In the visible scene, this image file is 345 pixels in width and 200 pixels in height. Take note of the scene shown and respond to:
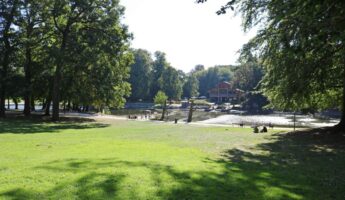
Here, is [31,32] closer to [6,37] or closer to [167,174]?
[6,37]

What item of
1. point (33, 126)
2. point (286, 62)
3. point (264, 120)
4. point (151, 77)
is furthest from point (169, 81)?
point (286, 62)

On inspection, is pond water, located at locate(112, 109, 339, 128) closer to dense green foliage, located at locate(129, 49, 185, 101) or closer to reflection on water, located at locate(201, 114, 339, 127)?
reflection on water, located at locate(201, 114, 339, 127)

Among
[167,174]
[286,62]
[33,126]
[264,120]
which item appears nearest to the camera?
[167,174]

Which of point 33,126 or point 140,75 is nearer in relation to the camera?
point 33,126

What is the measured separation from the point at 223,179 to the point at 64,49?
2776 centimetres

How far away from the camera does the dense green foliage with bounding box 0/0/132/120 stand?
1340 inches

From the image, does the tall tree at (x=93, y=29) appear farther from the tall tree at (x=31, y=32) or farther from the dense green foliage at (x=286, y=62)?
the dense green foliage at (x=286, y=62)

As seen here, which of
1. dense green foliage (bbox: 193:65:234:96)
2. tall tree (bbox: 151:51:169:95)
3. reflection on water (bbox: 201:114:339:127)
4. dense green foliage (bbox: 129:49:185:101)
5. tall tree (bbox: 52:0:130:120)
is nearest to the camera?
tall tree (bbox: 52:0:130:120)

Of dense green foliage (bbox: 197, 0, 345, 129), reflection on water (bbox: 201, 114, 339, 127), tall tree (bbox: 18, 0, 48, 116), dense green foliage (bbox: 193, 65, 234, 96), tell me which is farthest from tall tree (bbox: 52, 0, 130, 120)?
dense green foliage (bbox: 193, 65, 234, 96)

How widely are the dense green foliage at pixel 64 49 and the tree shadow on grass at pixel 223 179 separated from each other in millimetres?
23639

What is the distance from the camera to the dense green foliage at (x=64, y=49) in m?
34.0

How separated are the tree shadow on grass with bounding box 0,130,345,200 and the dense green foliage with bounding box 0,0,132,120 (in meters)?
23.6

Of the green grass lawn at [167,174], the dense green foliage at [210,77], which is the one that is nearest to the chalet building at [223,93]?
the dense green foliage at [210,77]

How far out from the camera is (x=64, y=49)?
3353 cm
